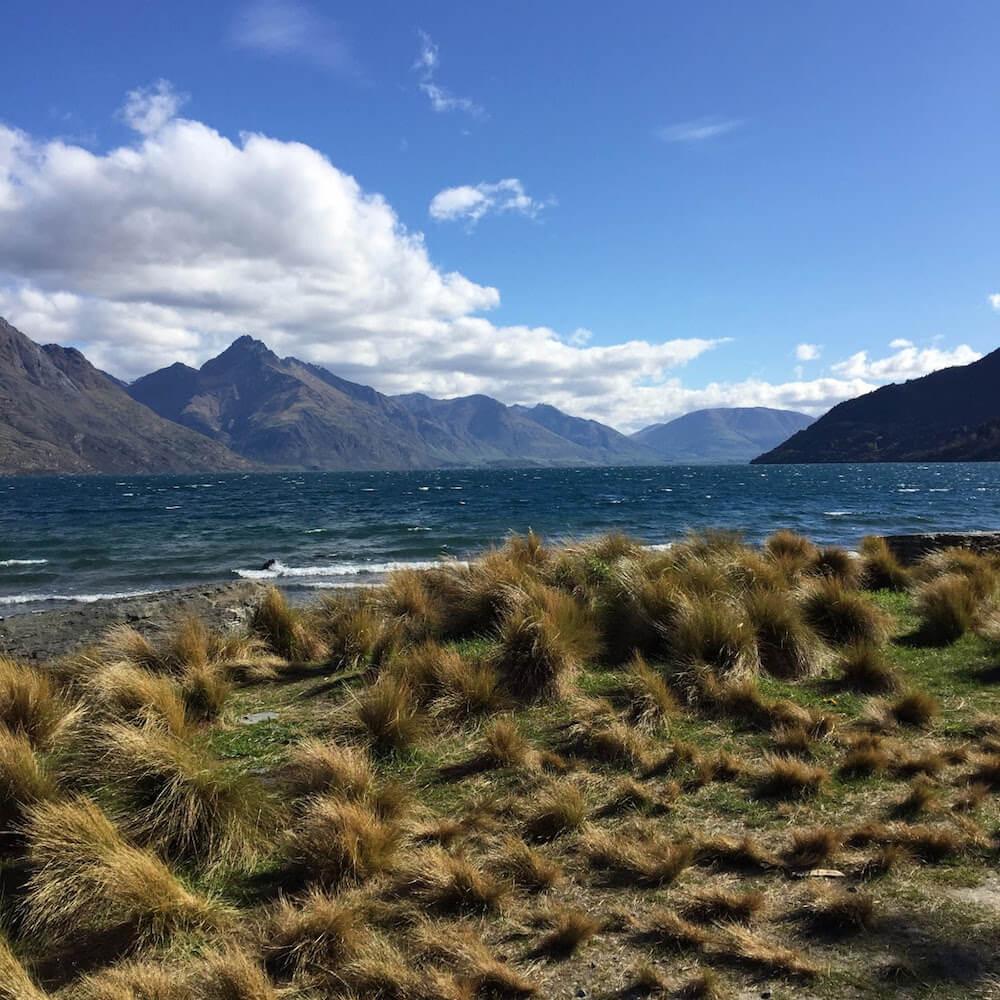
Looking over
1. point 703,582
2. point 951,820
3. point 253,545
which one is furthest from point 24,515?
point 951,820

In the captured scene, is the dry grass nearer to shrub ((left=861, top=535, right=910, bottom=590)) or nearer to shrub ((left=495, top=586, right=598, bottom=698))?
shrub ((left=495, top=586, right=598, bottom=698))

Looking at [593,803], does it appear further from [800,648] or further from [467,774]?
[800,648]

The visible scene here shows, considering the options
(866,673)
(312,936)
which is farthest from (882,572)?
(312,936)

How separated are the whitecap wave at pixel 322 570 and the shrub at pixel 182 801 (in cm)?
1811

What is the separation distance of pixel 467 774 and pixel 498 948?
205 centimetres

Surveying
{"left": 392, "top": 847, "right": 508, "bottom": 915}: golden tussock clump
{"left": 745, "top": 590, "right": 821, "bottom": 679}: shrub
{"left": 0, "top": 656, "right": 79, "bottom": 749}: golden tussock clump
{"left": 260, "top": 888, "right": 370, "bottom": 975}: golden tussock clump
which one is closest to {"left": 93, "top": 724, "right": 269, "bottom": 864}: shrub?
{"left": 260, "top": 888, "right": 370, "bottom": 975}: golden tussock clump

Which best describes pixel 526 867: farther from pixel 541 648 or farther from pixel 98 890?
Answer: pixel 541 648

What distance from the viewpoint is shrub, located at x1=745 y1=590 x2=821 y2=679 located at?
25.0 feet

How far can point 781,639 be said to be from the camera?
781 centimetres

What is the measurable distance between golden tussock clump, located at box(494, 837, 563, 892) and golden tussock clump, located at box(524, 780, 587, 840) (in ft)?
0.89

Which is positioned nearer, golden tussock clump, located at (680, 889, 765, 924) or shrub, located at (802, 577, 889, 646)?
golden tussock clump, located at (680, 889, 765, 924)

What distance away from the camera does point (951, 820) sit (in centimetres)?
450

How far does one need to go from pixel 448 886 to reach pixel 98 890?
1886 millimetres

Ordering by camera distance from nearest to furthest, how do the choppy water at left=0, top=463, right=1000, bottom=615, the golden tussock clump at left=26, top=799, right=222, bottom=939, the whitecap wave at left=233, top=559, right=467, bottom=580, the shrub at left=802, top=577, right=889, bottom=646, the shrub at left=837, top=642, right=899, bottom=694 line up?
the golden tussock clump at left=26, top=799, right=222, bottom=939 < the shrub at left=837, top=642, right=899, bottom=694 < the shrub at left=802, top=577, right=889, bottom=646 < the whitecap wave at left=233, top=559, right=467, bottom=580 < the choppy water at left=0, top=463, right=1000, bottom=615
